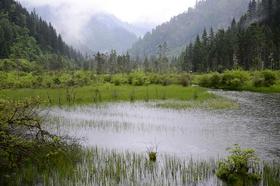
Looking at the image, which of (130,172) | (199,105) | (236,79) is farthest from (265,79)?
(130,172)

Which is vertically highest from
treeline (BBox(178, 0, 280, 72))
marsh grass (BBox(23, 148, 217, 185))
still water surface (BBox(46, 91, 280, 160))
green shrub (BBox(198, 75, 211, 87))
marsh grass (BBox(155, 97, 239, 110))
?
treeline (BBox(178, 0, 280, 72))

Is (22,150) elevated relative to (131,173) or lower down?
elevated

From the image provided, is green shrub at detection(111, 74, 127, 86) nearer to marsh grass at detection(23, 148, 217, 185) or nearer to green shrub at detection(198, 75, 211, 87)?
green shrub at detection(198, 75, 211, 87)

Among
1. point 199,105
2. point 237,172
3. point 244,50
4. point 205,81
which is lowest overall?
point 237,172

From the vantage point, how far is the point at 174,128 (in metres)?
36.7

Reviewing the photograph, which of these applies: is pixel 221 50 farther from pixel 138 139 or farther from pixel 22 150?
pixel 22 150

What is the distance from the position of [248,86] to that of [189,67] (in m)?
73.2

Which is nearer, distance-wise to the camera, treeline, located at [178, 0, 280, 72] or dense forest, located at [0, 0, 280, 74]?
treeline, located at [178, 0, 280, 72]

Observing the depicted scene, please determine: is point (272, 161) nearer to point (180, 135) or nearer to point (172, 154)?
point (172, 154)

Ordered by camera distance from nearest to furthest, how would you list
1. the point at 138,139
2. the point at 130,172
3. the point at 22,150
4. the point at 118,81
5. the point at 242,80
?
1. the point at 22,150
2. the point at 130,172
3. the point at 138,139
4. the point at 242,80
5. the point at 118,81

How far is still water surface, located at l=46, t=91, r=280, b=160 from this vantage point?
28.6 meters

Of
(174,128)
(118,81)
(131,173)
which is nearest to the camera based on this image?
(131,173)

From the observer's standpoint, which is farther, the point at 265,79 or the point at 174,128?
the point at 265,79

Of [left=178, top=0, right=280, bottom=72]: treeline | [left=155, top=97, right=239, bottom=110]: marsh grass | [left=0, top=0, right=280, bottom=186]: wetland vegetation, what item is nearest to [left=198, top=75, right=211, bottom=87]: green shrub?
[left=0, top=0, right=280, bottom=186]: wetland vegetation
